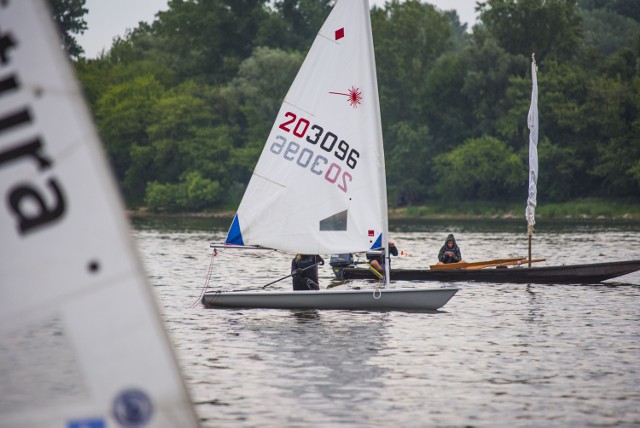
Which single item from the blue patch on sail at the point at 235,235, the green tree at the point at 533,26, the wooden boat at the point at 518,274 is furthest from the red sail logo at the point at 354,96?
the green tree at the point at 533,26

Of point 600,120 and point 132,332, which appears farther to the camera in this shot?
point 600,120

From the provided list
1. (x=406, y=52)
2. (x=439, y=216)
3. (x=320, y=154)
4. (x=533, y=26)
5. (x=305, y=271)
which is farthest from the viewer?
(x=406, y=52)

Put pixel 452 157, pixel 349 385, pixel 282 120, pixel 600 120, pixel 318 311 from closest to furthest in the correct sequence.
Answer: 1. pixel 349 385
2. pixel 282 120
3. pixel 318 311
4. pixel 600 120
5. pixel 452 157

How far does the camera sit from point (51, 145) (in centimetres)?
595

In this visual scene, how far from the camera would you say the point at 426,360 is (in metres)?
19.2

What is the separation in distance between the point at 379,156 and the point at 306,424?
11328 millimetres

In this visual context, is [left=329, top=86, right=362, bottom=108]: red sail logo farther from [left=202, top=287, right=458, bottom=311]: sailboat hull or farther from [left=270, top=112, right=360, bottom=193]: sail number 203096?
[left=202, top=287, right=458, bottom=311]: sailboat hull

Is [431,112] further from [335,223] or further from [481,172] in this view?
[335,223]

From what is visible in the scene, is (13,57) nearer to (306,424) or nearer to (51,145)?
(51,145)

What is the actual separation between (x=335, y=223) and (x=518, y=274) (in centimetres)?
1058

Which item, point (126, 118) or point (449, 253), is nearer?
point (449, 253)

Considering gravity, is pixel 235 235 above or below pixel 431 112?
below

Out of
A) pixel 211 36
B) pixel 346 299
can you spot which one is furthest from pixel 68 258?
pixel 211 36

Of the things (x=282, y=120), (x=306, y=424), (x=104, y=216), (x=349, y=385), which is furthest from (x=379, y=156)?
(x=104, y=216)
